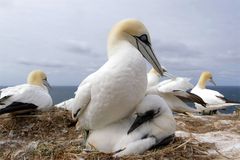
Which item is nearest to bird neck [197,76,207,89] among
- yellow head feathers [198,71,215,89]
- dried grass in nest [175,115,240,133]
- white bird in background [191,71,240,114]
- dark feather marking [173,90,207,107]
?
yellow head feathers [198,71,215,89]

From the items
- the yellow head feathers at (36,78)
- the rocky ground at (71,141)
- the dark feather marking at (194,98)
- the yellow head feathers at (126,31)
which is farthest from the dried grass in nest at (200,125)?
the yellow head feathers at (36,78)

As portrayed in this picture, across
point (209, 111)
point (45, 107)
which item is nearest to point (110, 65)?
point (45, 107)

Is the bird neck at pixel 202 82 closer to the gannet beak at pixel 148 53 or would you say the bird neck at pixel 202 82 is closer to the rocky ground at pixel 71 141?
the rocky ground at pixel 71 141

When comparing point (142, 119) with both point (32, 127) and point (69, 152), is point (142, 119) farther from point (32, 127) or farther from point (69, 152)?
point (32, 127)

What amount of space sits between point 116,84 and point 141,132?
54 cm

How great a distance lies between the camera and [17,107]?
24.7ft

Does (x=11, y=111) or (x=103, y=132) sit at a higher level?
(x=103, y=132)

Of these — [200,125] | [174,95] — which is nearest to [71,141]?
[174,95]

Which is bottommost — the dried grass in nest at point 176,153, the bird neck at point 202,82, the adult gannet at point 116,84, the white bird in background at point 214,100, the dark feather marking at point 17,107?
the bird neck at point 202,82

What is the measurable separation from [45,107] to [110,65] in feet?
12.8

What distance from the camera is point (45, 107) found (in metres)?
8.03

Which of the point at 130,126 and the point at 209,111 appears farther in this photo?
the point at 209,111

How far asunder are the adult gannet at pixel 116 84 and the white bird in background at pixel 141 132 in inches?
3.9

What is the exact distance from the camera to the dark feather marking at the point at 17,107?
290 inches
